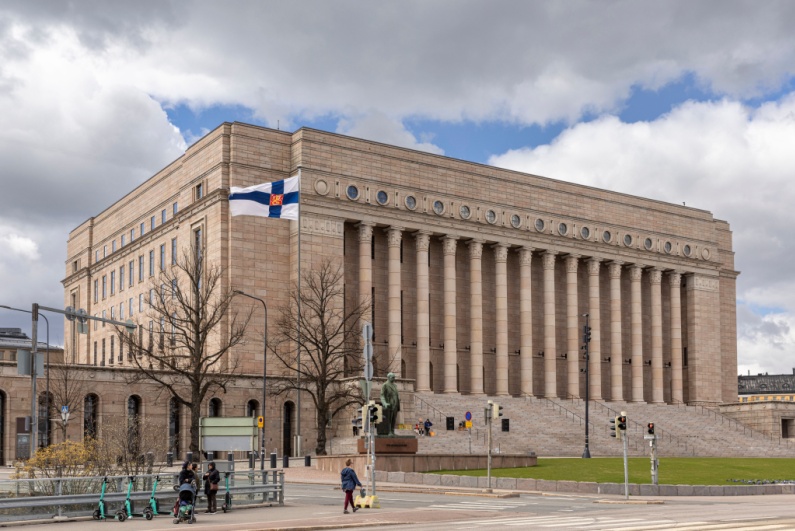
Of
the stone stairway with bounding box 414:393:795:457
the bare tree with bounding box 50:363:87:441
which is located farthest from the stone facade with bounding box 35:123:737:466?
the bare tree with bounding box 50:363:87:441

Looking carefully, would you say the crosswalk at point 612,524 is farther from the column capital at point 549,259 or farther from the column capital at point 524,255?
the column capital at point 549,259

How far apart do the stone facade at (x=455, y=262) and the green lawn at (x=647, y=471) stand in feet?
83.7

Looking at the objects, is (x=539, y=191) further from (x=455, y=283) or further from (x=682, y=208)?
(x=682, y=208)

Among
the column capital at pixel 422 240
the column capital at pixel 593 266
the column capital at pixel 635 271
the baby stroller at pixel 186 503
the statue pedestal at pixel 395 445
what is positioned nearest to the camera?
the baby stroller at pixel 186 503

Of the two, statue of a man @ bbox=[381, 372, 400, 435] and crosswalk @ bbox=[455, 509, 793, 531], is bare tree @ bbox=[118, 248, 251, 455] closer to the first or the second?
statue of a man @ bbox=[381, 372, 400, 435]

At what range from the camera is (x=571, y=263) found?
101 metres

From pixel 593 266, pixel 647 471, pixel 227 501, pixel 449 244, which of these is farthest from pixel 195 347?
pixel 593 266

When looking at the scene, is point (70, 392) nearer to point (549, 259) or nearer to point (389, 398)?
point (389, 398)

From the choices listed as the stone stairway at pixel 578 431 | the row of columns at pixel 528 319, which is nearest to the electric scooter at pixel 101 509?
the stone stairway at pixel 578 431

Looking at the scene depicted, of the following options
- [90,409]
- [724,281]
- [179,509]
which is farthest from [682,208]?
[179,509]

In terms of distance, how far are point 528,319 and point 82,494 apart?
231ft

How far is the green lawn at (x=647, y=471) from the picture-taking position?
156ft

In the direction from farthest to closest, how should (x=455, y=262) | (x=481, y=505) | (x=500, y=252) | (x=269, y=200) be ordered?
1. (x=500, y=252)
2. (x=455, y=262)
3. (x=269, y=200)
4. (x=481, y=505)

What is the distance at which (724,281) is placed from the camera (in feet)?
394
